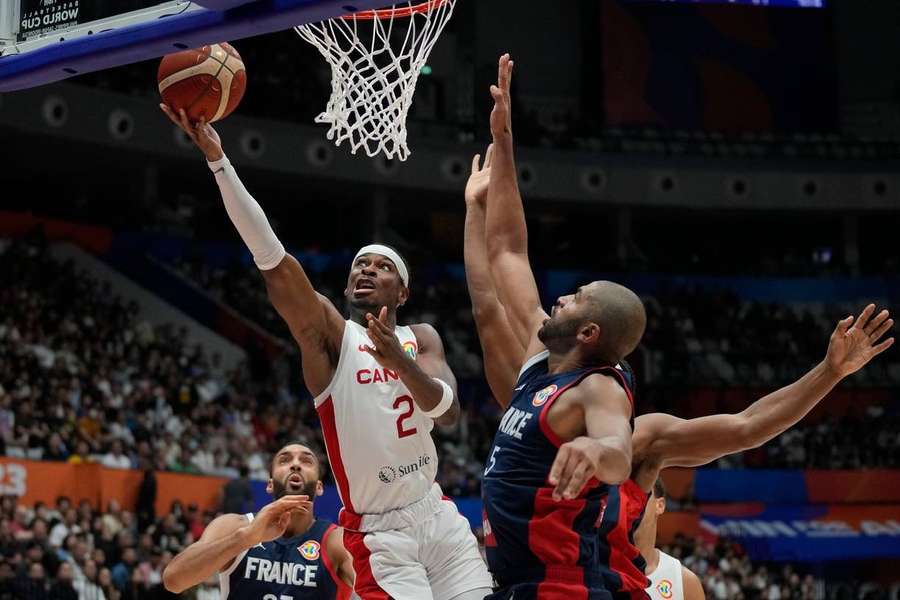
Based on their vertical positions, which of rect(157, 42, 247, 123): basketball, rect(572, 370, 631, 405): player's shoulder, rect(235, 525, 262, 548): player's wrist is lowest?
rect(235, 525, 262, 548): player's wrist

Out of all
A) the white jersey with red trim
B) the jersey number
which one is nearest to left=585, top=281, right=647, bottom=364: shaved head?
the jersey number

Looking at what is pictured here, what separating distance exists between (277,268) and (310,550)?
1431mm

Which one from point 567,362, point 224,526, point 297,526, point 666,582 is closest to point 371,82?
point 297,526

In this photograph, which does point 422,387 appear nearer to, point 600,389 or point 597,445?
point 600,389

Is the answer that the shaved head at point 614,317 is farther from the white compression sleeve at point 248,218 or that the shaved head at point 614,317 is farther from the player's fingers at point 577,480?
the white compression sleeve at point 248,218

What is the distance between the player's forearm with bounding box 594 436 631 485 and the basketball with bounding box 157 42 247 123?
254 cm

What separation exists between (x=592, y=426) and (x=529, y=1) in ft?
88.0

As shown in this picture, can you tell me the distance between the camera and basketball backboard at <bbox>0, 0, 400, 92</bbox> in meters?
4.77

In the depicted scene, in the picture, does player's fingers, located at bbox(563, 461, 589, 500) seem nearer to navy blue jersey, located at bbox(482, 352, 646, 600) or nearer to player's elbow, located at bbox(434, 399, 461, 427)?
navy blue jersey, located at bbox(482, 352, 646, 600)

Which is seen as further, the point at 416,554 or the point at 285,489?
the point at 285,489

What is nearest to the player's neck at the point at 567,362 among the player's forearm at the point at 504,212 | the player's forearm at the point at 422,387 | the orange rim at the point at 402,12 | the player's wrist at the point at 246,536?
the player's forearm at the point at 422,387

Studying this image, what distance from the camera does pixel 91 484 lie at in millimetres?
13820

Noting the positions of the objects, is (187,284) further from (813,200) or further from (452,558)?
(452,558)

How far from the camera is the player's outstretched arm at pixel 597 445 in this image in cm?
338
